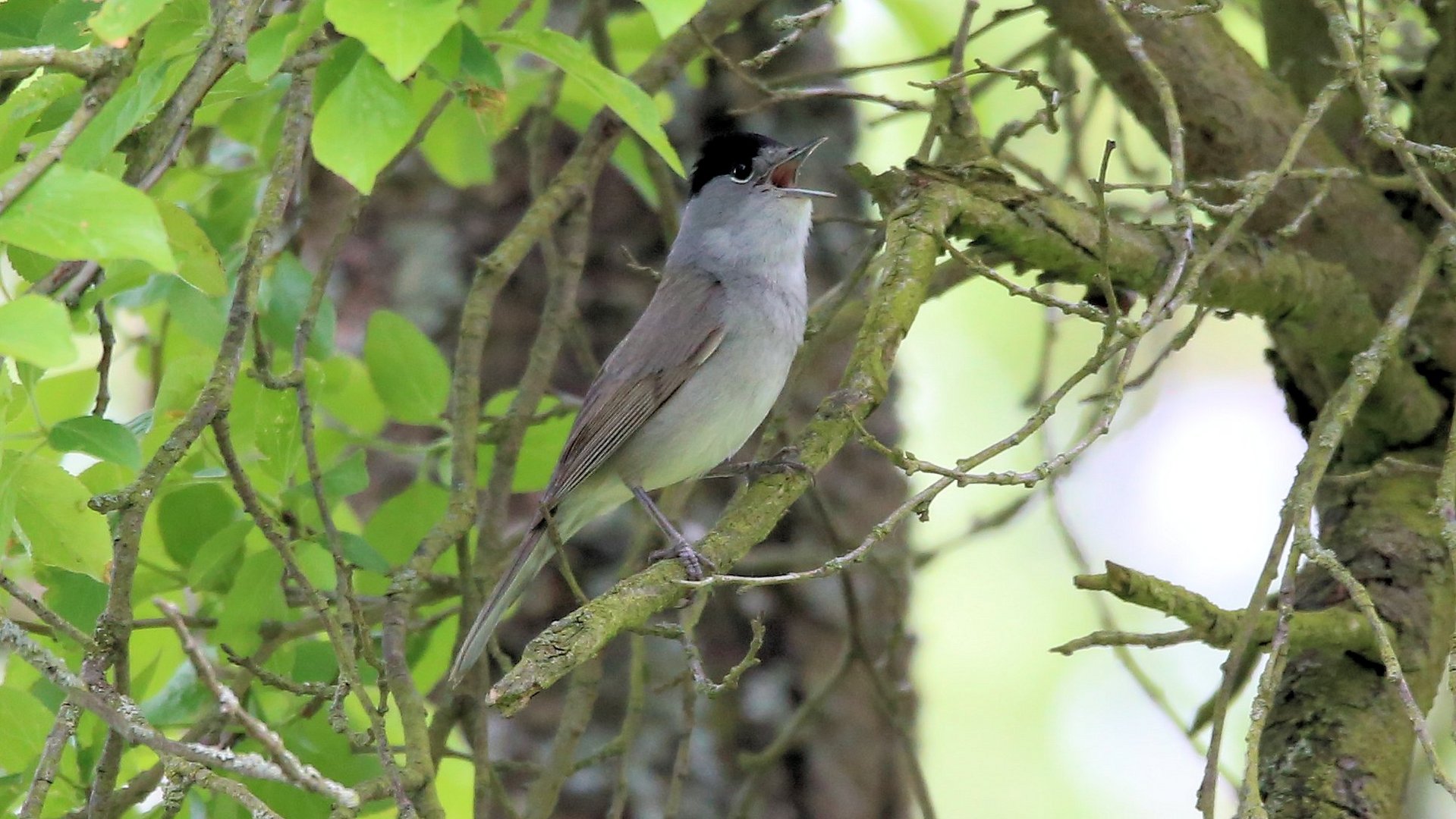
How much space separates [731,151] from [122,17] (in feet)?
10.5

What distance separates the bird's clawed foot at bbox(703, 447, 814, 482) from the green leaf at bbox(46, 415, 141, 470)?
1346 millimetres

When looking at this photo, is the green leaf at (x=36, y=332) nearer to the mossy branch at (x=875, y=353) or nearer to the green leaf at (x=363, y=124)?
the green leaf at (x=363, y=124)

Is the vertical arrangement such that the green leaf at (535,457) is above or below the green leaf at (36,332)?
→ above

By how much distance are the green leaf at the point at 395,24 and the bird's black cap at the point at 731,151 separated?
3.07 metres

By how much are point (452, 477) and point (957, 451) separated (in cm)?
549

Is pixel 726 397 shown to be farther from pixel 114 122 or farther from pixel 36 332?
pixel 36 332

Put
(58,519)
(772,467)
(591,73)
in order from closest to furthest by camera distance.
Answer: (591,73)
(58,519)
(772,467)

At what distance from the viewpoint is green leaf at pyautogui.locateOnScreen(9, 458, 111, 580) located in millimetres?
2387

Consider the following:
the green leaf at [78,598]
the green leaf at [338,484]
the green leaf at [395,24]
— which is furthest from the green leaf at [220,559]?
the green leaf at [395,24]

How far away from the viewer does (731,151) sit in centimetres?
488

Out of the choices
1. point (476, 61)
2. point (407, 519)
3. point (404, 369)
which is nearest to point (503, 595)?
point (407, 519)

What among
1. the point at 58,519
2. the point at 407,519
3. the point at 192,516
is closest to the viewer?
the point at 58,519

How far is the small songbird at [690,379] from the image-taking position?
420cm

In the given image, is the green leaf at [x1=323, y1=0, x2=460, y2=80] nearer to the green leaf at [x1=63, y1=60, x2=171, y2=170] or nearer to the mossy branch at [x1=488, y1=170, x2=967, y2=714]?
the green leaf at [x1=63, y1=60, x2=171, y2=170]
